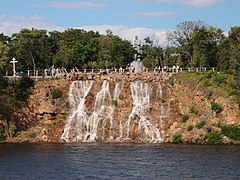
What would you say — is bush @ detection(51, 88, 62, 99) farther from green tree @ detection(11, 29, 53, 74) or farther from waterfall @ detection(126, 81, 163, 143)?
green tree @ detection(11, 29, 53, 74)

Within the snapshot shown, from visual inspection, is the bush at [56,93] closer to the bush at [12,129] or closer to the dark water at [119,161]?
the bush at [12,129]

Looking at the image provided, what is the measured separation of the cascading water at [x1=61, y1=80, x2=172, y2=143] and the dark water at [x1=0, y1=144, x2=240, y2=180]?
5756mm

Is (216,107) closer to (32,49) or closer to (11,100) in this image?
(11,100)

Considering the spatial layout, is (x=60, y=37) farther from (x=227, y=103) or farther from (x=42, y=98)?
(x=227, y=103)

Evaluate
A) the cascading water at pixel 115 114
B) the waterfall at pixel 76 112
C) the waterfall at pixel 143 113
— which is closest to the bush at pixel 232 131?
the waterfall at pixel 143 113

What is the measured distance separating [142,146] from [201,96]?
13839 millimetres

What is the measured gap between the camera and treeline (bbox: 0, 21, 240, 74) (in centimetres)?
11488

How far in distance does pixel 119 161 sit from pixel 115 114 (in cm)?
2273

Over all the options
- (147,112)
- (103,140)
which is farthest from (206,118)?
(103,140)

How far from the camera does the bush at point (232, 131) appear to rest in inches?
2968

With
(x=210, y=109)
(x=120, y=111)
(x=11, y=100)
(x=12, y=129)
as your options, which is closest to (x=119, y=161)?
(x=120, y=111)

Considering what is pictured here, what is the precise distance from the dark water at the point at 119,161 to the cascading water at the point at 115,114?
18.9 feet

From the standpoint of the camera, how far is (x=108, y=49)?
414 ft

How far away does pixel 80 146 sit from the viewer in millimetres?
Result: 73438
